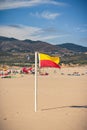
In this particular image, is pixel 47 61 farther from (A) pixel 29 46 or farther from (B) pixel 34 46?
(A) pixel 29 46

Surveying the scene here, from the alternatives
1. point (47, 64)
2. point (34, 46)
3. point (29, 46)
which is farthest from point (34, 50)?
point (47, 64)

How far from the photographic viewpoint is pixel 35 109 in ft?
21.6

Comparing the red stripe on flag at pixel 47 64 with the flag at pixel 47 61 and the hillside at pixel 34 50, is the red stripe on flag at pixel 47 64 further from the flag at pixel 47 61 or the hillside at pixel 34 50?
the hillside at pixel 34 50

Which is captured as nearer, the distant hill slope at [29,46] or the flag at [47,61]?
the flag at [47,61]

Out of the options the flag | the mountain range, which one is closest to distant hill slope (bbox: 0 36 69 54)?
the mountain range

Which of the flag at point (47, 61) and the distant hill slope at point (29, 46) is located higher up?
the distant hill slope at point (29, 46)

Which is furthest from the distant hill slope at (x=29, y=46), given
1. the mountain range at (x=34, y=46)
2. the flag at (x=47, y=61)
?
the flag at (x=47, y=61)

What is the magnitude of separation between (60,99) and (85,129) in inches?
141

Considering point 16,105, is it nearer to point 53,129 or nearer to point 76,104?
point 76,104

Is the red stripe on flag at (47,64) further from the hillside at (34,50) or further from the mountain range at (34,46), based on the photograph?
the mountain range at (34,46)

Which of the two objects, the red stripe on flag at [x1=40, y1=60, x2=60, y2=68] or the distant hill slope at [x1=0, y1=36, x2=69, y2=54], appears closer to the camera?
the red stripe on flag at [x1=40, y1=60, x2=60, y2=68]

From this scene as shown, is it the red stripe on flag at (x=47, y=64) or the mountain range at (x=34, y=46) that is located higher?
the mountain range at (x=34, y=46)

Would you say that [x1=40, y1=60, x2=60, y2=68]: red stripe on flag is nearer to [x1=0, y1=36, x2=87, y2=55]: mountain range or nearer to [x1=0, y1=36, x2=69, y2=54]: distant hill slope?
[x1=0, y1=36, x2=87, y2=55]: mountain range

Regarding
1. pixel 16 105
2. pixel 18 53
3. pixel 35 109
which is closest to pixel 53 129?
pixel 35 109
